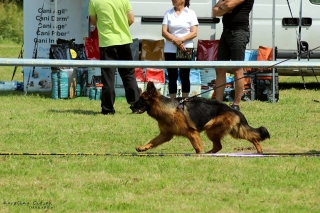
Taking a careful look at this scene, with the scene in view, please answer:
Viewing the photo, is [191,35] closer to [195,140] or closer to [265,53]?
[265,53]

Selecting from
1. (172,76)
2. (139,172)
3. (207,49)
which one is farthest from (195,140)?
(207,49)

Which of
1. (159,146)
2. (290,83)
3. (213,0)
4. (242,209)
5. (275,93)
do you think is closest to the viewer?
(242,209)

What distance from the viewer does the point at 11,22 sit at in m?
29.9

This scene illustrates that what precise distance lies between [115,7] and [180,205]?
5.41m

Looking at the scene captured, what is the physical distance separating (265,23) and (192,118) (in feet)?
21.5

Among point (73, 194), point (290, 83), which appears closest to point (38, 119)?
point (73, 194)

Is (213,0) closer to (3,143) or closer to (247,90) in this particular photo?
(247,90)

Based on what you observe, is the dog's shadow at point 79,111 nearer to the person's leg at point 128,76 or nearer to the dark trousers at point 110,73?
the dark trousers at point 110,73

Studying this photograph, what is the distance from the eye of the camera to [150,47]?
12.9 metres

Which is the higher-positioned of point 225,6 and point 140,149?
point 225,6

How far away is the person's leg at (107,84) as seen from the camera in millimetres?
10406

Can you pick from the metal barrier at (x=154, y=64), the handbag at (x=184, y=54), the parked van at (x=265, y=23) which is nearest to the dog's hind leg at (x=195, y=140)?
the metal barrier at (x=154, y=64)

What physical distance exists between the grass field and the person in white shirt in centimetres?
114

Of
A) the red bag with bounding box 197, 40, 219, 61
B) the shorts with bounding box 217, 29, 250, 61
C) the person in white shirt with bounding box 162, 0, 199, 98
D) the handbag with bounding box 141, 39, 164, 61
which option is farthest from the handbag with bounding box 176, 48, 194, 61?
the handbag with bounding box 141, 39, 164, 61
